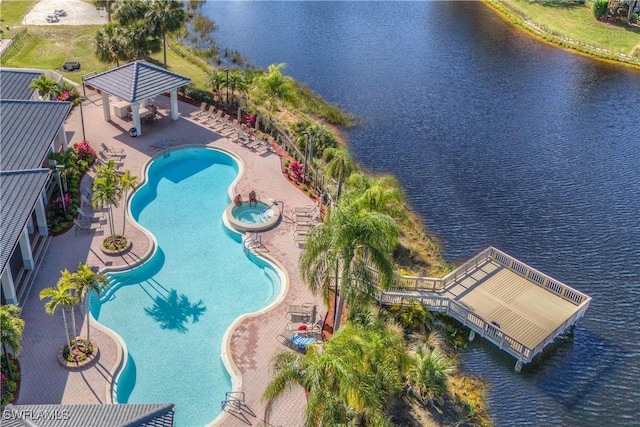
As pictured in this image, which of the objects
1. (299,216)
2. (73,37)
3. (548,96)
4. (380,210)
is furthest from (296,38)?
(380,210)

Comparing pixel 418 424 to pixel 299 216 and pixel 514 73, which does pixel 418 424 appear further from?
pixel 514 73

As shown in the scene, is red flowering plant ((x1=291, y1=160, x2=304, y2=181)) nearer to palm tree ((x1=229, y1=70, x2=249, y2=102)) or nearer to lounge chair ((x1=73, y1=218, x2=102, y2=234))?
palm tree ((x1=229, y1=70, x2=249, y2=102))

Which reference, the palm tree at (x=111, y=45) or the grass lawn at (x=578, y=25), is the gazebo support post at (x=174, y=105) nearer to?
the palm tree at (x=111, y=45)

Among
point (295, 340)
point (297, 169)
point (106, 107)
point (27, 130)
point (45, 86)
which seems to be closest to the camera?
point (295, 340)

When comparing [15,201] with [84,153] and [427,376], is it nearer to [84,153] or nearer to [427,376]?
[84,153]

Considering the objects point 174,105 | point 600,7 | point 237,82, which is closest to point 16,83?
point 174,105
